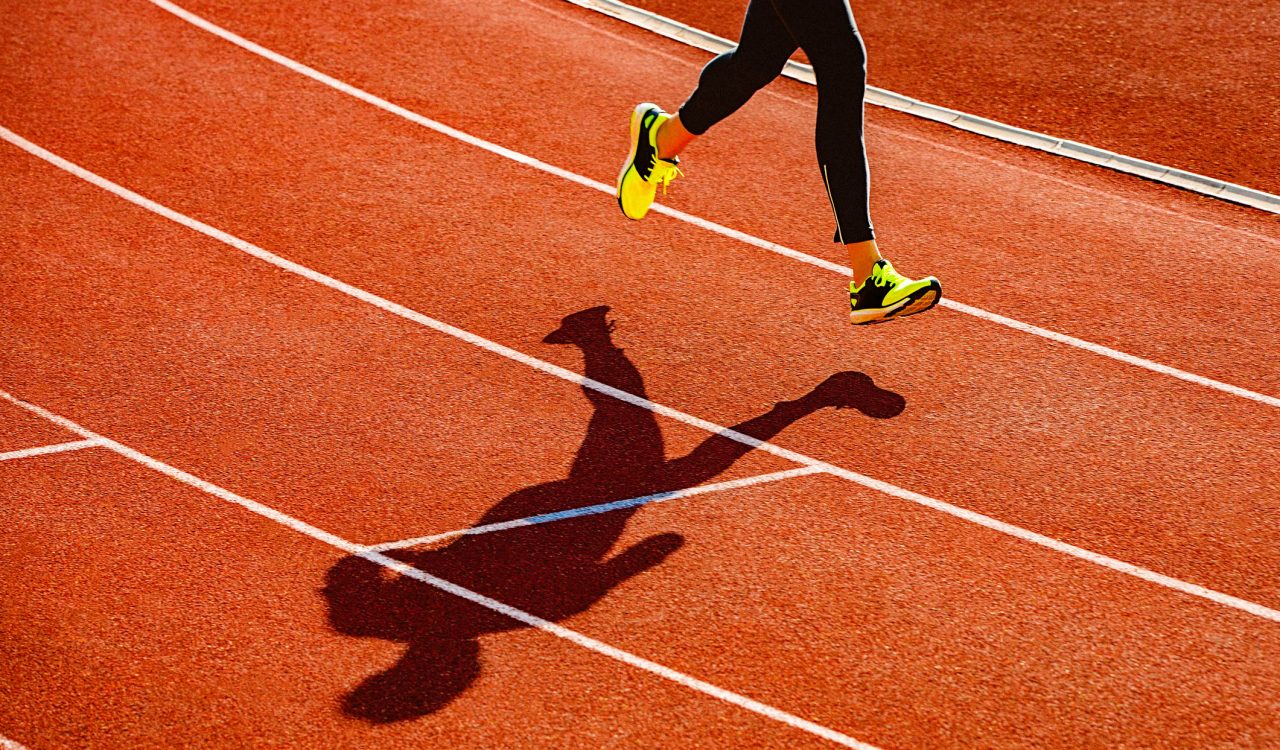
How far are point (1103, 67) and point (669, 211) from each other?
11.6 ft

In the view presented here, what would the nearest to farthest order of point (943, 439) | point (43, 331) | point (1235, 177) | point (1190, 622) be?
1. point (1190, 622)
2. point (943, 439)
3. point (43, 331)
4. point (1235, 177)

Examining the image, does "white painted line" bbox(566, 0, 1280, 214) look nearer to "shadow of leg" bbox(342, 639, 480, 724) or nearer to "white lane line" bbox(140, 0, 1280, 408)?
"white lane line" bbox(140, 0, 1280, 408)

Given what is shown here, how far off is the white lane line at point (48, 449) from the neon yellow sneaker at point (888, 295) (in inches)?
130

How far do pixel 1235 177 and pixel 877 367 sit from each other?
3.18m

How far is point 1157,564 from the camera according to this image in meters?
4.89

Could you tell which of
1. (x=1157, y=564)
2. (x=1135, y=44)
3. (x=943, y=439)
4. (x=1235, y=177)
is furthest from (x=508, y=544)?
(x=1135, y=44)

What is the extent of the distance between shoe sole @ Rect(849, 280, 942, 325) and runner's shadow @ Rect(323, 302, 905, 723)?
0.31 m

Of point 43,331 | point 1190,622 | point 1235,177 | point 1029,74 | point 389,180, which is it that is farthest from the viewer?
point 1029,74

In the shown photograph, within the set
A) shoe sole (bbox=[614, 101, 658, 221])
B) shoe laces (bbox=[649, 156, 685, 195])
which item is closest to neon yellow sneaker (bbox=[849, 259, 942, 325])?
shoe laces (bbox=[649, 156, 685, 195])

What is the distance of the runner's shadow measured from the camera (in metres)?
4.29

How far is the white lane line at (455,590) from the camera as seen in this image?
13.6 feet

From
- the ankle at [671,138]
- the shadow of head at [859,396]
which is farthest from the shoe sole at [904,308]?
the ankle at [671,138]

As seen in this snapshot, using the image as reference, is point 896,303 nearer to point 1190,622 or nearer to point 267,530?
point 1190,622

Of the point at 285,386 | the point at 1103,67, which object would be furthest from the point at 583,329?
the point at 1103,67
